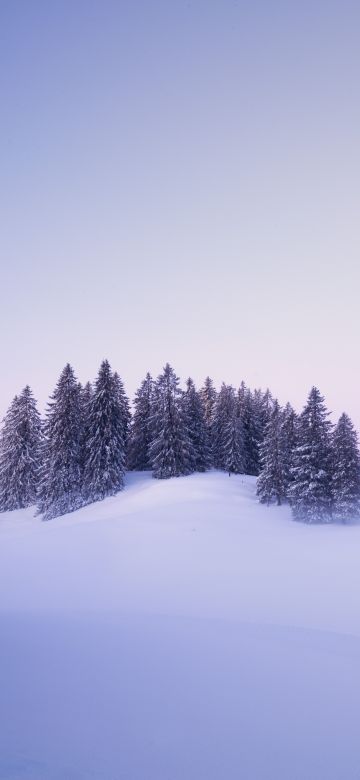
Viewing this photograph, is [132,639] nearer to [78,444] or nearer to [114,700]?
[114,700]

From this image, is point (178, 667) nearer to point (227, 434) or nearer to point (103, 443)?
point (103, 443)

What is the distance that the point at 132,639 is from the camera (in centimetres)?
840

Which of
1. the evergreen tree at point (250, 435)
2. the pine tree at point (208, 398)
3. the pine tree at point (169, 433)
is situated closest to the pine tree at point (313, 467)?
the pine tree at point (169, 433)

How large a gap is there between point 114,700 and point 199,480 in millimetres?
33588

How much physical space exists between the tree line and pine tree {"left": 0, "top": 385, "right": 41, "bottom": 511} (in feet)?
0.34

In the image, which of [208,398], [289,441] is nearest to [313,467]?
[289,441]

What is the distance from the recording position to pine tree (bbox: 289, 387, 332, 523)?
31719 mm

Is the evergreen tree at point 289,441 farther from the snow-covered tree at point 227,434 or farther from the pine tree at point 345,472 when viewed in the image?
the snow-covered tree at point 227,434

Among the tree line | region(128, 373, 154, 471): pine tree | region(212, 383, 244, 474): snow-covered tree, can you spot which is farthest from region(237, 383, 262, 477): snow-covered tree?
region(128, 373, 154, 471): pine tree

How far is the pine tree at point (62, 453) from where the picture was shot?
3675 centimetres

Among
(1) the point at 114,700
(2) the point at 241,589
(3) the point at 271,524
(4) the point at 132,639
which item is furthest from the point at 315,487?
(1) the point at 114,700

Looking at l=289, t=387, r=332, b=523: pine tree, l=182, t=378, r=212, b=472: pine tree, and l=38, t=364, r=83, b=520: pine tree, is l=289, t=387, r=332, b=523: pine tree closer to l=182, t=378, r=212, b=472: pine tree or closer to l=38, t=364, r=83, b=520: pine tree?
l=182, t=378, r=212, b=472: pine tree

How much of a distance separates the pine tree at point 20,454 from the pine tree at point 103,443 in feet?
19.6

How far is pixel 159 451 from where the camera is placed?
44.3 metres
